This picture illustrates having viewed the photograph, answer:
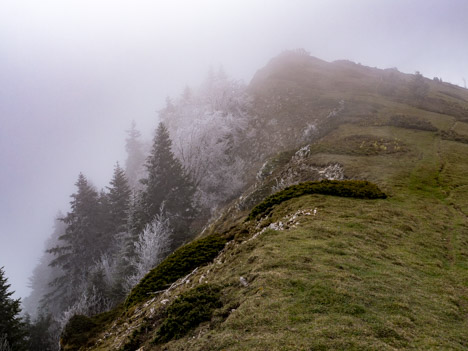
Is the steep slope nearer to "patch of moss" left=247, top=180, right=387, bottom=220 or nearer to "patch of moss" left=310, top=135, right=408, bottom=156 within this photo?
"patch of moss" left=247, top=180, right=387, bottom=220

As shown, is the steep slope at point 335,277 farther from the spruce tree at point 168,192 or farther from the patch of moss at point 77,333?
the spruce tree at point 168,192

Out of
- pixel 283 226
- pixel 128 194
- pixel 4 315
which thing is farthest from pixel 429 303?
pixel 128 194

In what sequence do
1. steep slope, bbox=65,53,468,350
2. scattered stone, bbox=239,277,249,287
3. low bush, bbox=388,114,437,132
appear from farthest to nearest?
low bush, bbox=388,114,437,132, scattered stone, bbox=239,277,249,287, steep slope, bbox=65,53,468,350

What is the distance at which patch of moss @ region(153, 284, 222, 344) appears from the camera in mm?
7055

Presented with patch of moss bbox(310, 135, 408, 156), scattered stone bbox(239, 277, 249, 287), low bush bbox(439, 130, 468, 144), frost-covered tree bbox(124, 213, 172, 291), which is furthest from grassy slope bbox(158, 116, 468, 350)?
frost-covered tree bbox(124, 213, 172, 291)

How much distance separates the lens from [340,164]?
2130 cm

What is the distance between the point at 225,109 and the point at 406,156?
43011 mm

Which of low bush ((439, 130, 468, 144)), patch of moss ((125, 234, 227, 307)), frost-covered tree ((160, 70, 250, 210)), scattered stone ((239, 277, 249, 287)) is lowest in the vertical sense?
scattered stone ((239, 277, 249, 287))

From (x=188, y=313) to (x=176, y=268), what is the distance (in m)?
5.36

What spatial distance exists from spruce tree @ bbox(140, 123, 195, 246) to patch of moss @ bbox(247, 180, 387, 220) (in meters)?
20.1

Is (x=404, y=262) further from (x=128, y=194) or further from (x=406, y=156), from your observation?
(x=128, y=194)

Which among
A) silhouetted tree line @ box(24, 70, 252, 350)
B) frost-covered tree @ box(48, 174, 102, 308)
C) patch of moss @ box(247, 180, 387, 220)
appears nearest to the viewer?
patch of moss @ box(247, 180, 387, 220)

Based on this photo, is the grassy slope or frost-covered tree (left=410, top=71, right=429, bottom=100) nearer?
the grassy slope

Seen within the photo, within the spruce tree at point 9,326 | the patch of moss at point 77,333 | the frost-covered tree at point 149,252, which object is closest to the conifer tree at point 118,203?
the frost-covered tree at point 149,252
